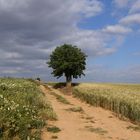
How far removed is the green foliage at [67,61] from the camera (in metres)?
69.5

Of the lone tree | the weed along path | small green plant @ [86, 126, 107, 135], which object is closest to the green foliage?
the lone tree

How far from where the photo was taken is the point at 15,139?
51.3ft

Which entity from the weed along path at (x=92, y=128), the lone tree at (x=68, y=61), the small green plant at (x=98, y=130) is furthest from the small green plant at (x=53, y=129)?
the lone tree at (x=68, y=61)

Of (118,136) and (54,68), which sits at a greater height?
(54,68)

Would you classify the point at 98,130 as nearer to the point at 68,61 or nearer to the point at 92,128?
the point at 92,128

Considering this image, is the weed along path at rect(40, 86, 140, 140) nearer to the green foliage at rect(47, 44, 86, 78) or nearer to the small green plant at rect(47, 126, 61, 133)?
the small green plant at rect(47, 126, 61, 133)

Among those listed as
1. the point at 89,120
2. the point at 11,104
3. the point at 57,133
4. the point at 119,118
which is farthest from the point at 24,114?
the point at 119,118

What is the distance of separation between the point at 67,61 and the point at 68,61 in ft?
0.67

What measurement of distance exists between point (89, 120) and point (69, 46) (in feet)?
152

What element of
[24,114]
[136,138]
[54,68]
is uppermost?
[54,68]

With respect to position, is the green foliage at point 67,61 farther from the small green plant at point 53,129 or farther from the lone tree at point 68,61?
the small green plant at point 53,129

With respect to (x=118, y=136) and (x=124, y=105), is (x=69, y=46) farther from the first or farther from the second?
(x=118, y=136)

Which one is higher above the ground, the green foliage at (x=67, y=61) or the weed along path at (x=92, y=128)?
the green foliage at (x=67, y=61)

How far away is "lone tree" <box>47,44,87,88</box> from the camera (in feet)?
228
